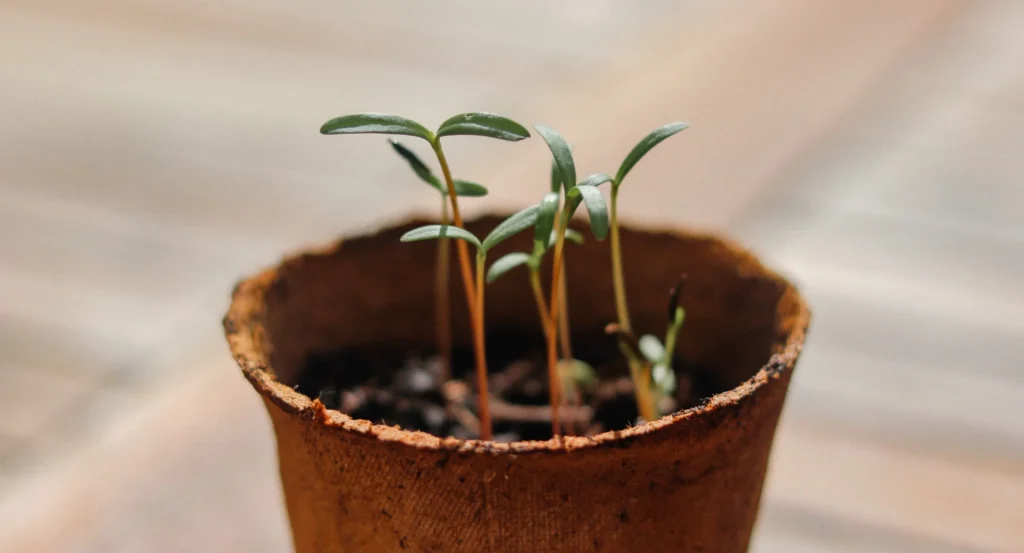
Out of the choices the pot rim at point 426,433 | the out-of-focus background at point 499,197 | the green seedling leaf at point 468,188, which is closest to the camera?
the pot rim at point 426,433

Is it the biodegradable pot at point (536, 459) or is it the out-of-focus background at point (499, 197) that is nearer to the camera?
the biodegradable pot at point (536, 459)

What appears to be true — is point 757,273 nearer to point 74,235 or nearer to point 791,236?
point 791,236

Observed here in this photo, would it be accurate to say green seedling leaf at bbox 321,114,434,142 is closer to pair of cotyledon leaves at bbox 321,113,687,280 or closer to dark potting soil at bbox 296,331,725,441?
pair of cotyledon leaves at bbox 321,113,687,280

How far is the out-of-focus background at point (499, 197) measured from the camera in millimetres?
861

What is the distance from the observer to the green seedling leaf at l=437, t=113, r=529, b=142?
0.48 m

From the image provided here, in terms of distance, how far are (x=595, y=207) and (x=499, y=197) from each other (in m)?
0.68

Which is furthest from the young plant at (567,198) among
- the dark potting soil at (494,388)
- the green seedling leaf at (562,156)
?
the dark potting soil at (494,388)

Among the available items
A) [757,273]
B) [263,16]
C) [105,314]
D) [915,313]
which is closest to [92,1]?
[263,16]

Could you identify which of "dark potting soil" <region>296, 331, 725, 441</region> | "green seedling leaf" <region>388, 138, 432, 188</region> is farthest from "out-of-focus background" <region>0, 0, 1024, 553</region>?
"green seedling leaf" <region>388, 138, 432, 188</region>

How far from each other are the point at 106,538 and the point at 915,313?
752 mm

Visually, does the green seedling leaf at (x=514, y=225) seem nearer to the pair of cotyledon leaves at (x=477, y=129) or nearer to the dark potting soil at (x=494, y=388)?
the pair of cotyledon leaves at (x=477, y=129)

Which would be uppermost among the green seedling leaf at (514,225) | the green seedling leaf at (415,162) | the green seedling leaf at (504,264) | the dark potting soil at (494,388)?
the green seedling leaf at (415,162)

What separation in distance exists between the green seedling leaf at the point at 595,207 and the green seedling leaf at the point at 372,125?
0.24 ft

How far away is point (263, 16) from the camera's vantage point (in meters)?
1.81
